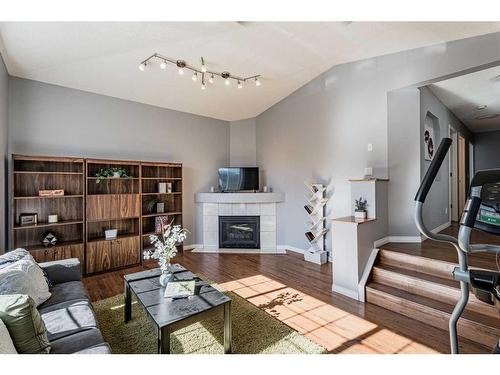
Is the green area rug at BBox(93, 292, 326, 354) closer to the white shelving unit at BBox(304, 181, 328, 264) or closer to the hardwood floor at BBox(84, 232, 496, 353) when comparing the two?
the hardwood floor at BBox(84, 232, 496, 353)

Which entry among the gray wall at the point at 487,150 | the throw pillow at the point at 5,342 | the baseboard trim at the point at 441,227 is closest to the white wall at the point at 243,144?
the baseboard trim at the point at 441,227

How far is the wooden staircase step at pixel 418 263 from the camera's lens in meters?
2.64

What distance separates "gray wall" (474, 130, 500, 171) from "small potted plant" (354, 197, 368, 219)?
634cm

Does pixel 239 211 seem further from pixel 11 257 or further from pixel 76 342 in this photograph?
pixel 76 342

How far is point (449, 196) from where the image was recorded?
5125mm

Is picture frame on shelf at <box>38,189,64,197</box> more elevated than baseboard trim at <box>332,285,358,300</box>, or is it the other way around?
picture frame on shelf at <box>38,189,64,197</box>

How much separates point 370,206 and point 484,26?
7.44 ft

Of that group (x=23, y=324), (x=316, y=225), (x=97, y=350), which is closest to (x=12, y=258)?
(x=23, y=324)

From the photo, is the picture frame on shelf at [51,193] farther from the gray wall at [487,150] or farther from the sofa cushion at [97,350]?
the gray wall at [487,150]

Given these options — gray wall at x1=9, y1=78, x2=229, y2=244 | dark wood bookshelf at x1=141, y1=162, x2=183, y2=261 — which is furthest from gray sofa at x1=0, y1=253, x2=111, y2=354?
gray wall at x1=9, y1=78, x2=229, y2=244

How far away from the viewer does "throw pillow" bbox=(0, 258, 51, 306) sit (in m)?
1.75

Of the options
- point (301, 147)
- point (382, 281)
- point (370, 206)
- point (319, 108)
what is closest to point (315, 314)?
point (382, 281)

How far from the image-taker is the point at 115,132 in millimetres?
4227
